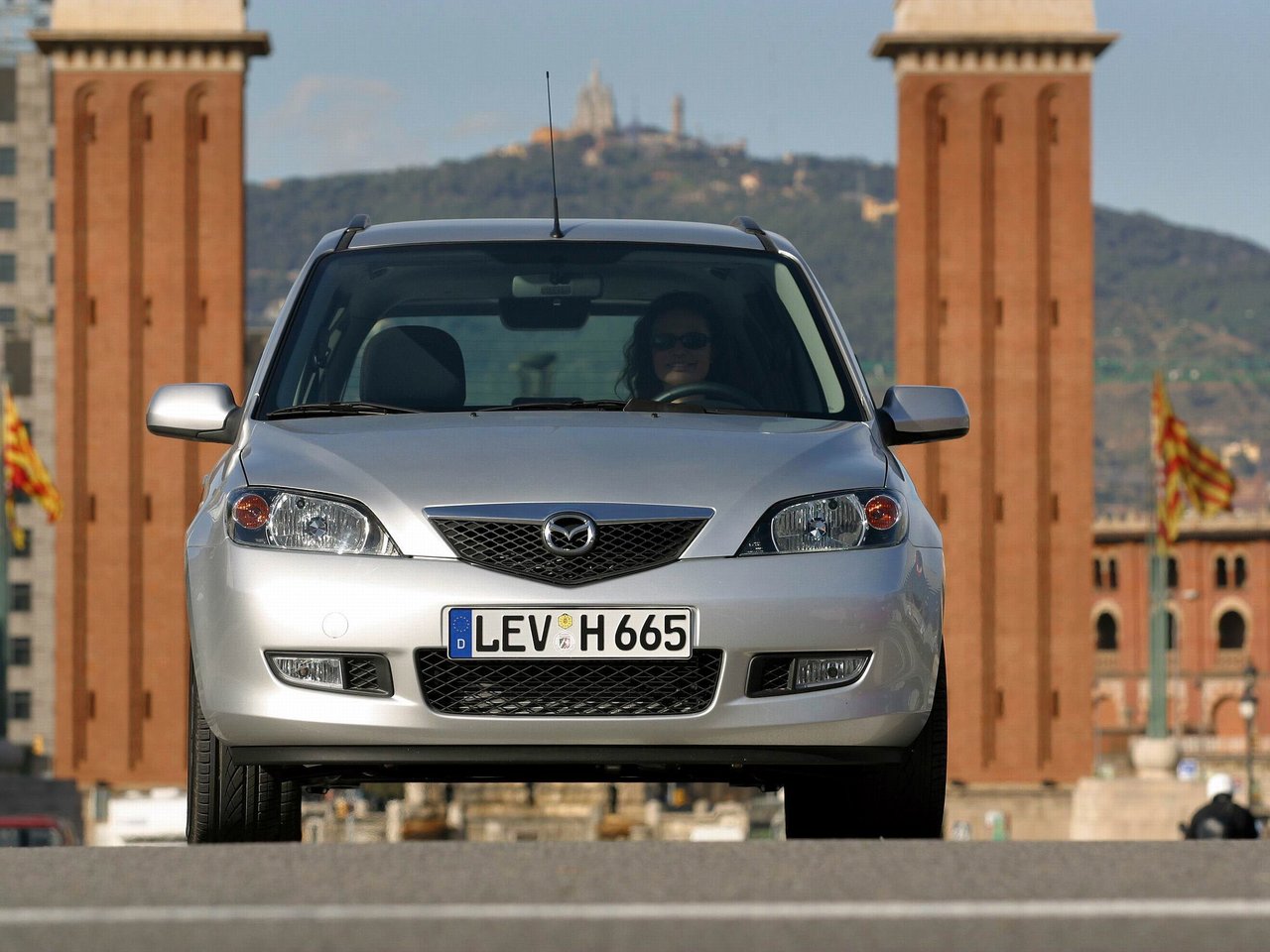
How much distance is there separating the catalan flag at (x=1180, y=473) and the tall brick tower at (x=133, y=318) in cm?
2416

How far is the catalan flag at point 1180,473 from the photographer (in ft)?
150

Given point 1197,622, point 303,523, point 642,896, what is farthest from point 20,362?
point 642,896

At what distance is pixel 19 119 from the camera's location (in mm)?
117312

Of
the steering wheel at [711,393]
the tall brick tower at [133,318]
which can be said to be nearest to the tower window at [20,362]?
the tall brick tower at [133,318]

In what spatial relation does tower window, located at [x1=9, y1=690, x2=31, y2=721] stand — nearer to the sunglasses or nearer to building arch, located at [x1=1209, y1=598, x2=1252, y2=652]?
building arch, located at [x1=1209, y1=598, x2=1252, y2=652]

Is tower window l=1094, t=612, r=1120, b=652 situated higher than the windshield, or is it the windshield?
the windshield

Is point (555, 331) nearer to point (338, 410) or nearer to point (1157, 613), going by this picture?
point (338, 410)

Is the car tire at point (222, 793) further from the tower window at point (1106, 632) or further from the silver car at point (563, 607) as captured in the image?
the tower window at point (1106, 632)

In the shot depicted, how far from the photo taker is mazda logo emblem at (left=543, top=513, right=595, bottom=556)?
5.65 metres

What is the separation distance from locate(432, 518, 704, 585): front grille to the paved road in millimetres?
636

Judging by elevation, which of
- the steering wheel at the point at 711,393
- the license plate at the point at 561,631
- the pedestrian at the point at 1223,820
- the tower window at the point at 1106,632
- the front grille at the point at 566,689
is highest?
the steering wheel at the point at 711,393

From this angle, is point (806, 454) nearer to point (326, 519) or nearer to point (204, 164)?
point (326, 519)

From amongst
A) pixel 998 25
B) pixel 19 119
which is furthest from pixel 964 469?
pixel 19 119

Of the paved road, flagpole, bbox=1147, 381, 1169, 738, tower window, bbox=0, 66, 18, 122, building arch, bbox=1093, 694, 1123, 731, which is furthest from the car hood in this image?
tower window, bbox=0, 66, 18, 122
